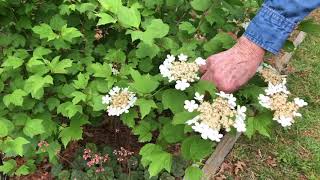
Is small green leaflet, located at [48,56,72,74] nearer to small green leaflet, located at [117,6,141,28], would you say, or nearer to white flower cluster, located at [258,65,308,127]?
small green leaflet, located at [117,6,141,28]

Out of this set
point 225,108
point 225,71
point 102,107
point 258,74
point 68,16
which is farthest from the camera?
point 68,16

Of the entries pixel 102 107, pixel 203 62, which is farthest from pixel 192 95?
pixel 102 107

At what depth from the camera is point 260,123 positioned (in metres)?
2.18

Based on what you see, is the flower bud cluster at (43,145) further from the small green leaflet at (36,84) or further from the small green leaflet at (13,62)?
the small green leaflet at (13,62)

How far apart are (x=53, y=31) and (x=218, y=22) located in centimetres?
101

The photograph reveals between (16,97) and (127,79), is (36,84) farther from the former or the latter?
(127,79)

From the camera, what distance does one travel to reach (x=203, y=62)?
2.20 metres

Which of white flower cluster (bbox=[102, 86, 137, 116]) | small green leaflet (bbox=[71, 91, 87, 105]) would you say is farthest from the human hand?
small green leaflet (bbox=[71, 91, 87, 105])

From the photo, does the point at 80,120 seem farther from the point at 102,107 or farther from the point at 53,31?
the point at 53,31

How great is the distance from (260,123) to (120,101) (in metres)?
0.71

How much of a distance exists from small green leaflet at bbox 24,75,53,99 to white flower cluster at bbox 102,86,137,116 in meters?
0.33

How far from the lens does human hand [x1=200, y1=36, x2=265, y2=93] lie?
7.17 feet

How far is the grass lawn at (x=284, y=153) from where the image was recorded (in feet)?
12.7

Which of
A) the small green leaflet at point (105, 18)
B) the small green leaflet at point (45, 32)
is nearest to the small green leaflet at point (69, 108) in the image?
the small green leaflet at point (45, 32)
